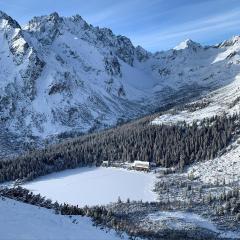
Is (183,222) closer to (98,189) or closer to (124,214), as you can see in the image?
(124,214)

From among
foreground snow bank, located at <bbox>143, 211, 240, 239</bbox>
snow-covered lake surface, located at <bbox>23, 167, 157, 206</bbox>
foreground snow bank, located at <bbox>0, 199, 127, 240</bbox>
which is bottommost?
foreground snow bank, located at <bbox>143, 211, 240, 239</bbox>

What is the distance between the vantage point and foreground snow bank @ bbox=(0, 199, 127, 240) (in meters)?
45.7

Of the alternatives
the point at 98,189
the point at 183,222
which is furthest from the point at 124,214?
the point at 98,189

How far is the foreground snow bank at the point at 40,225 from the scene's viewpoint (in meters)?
45.7

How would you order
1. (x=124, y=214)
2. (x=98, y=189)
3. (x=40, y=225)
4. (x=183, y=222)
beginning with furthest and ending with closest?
(x=98, y=189)
(x=124, y=214)
(x=183, y=222)
(x=40, y=225)

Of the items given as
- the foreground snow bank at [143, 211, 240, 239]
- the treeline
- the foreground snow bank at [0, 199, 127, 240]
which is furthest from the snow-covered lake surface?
the foreground snow bank at [0, 199, 127, 240]

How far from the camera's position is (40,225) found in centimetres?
4956

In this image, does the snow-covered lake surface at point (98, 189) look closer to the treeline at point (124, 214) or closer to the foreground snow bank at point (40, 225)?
the treeline at point (124, 214)

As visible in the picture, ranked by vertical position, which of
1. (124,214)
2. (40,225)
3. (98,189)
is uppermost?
(40,225)

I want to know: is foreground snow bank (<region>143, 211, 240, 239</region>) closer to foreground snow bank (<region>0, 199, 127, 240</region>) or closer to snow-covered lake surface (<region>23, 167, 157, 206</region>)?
snow-covered lake surface (<region>23, 167, 157, 206</region>)

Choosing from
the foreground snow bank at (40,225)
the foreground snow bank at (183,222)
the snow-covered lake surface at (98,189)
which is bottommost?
the foreground snow bank at (183,222)

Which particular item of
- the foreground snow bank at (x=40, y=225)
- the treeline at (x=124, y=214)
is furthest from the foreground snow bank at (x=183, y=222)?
the foreground snow bank at (x=40, y=225)

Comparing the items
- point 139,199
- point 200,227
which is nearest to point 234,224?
point 200,227

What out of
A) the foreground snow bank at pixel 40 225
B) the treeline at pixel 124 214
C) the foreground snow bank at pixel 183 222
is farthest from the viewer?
Result: the foreground snow bank at pixel 183 222
